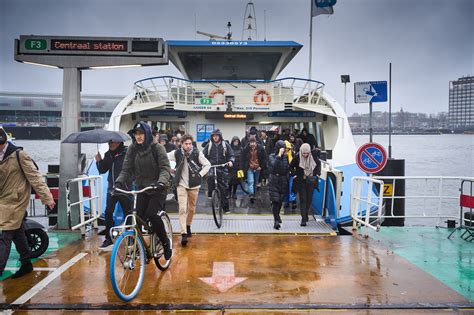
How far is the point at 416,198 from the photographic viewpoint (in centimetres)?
1375

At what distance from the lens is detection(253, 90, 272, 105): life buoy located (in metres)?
14.8

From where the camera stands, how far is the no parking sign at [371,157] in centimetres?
771

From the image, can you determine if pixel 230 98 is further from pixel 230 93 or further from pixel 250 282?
pixel 250 282

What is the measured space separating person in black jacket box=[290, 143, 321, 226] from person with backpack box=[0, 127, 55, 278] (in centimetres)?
441

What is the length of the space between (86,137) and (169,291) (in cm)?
324

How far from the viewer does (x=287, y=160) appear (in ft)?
26.0

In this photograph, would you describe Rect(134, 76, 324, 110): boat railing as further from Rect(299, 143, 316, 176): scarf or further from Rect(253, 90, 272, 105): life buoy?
Rect(299, 143, 316, 176): scarf

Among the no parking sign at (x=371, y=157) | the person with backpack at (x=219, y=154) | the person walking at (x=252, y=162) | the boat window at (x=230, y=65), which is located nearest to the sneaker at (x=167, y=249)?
the person with backpack at (x=219, y=154)

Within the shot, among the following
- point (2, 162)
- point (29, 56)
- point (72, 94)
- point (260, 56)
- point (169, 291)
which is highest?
point (260, 56)

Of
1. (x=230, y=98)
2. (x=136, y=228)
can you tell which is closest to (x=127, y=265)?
(x=136, y=228)

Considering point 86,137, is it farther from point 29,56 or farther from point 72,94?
point 29,56

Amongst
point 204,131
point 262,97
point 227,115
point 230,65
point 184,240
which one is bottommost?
point 184,240

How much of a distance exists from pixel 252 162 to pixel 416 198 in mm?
6502

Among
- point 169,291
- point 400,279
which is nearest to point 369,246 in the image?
point 400,279
